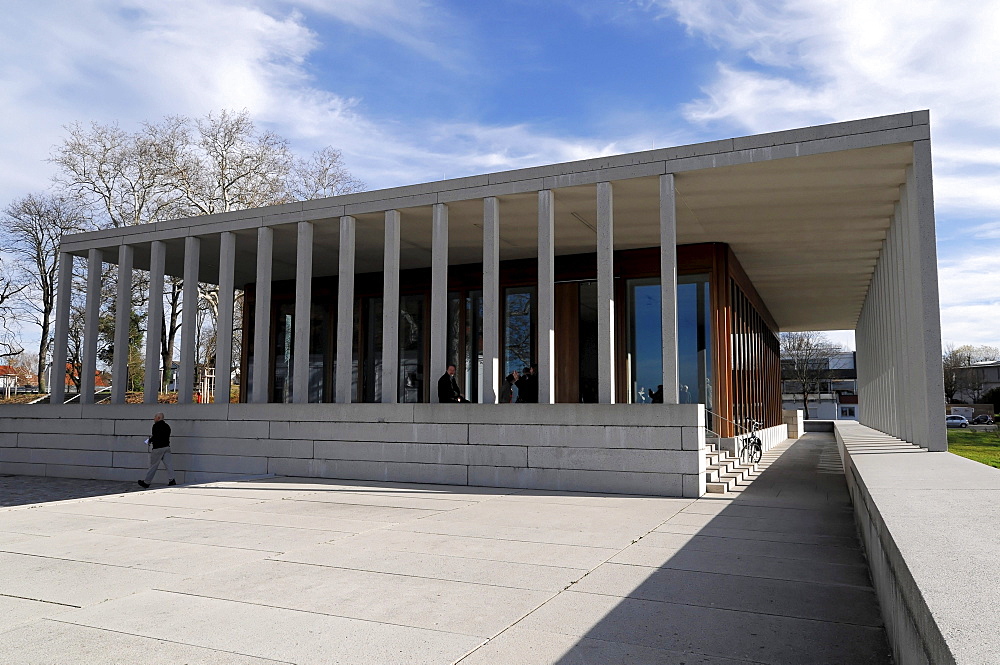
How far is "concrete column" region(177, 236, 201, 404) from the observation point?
18156 millimetres

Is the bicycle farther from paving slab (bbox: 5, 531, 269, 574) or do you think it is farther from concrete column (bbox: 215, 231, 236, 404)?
paving slab (bbox: 5, 531, 269, 574)

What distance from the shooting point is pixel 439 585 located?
611 cm

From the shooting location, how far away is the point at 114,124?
3734 centimetres

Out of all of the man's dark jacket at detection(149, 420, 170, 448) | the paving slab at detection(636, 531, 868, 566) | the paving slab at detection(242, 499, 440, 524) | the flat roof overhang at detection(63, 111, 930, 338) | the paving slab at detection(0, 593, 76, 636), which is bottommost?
the paving slab at detection(242, 499, 440, 524)

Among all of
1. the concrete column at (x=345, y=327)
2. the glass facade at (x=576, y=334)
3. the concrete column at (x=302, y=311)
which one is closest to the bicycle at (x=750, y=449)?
the glass facade at (x=576, y=334)

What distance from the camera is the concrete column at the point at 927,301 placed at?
38.1ft

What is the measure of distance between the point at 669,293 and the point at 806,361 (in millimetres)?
62550

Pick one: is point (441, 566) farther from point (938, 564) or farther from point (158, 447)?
point (158, 447)

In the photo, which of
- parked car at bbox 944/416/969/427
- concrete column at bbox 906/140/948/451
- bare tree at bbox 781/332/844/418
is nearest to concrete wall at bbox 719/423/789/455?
concrete column at bbox 906/140/948/451

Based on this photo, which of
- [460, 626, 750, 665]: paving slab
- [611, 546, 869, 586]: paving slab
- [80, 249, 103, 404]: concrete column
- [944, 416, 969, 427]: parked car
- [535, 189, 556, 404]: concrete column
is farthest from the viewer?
[944, 416, 969, 427]: parked car

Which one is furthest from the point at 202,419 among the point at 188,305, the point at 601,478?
the point at 601,478

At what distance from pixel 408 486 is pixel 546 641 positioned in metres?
9.77

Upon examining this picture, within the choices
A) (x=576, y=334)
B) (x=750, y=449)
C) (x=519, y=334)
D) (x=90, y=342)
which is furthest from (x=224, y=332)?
(x=750, y=449)

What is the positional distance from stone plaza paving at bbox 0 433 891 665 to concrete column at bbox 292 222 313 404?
6125 mm
